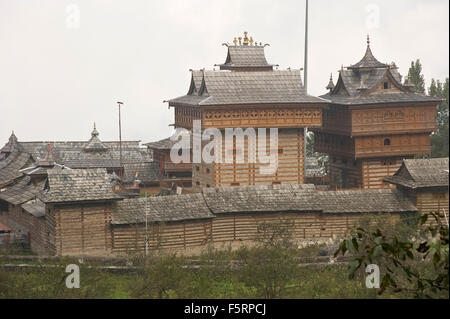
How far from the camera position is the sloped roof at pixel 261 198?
33.2 metres

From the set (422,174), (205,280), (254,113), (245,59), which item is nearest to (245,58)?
(245,59)

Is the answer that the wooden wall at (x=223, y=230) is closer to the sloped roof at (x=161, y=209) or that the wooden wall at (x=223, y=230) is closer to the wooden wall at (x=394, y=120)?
the sloped roof at (x=161, y=209)

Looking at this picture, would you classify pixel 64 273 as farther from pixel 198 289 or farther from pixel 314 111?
Result: pixel 314 111

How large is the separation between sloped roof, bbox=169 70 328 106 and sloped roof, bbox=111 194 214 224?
210 inches

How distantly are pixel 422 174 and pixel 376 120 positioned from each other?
512 centimetres

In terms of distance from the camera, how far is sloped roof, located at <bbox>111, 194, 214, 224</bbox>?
31562mm

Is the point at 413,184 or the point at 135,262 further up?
the point at 413,184

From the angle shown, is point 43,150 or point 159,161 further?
point 43,150

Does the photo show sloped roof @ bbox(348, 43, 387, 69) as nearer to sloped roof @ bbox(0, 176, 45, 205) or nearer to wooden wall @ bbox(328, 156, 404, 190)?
wooden wall @ bbox(328, 156, 404, 190)

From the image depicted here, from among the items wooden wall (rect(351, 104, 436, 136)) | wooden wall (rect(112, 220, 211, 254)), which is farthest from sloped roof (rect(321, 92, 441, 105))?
wooden wall (rect(112, 220, 211, 254))

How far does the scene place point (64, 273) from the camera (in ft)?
78.6

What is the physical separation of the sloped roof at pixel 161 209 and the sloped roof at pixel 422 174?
8051 millimetres

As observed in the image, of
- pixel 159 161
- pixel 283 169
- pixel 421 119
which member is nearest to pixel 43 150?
pixel 159 161

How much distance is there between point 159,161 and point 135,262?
1915 cm
